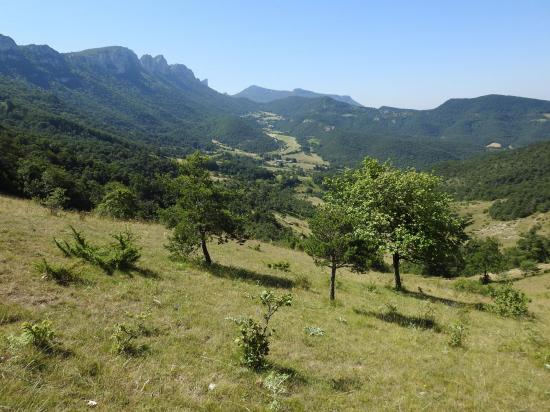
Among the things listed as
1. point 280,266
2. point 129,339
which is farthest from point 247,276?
point 129,339

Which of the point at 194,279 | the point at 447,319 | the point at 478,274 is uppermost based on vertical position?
the point at 194,279

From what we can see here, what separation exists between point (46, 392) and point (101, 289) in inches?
296

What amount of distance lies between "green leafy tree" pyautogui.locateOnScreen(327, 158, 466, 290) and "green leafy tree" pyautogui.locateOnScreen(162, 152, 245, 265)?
8.55 metres

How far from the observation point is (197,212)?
2212 centimetres

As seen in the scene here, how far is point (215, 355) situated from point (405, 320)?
39.0ft

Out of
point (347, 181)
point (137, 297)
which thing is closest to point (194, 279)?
point (137, 297)

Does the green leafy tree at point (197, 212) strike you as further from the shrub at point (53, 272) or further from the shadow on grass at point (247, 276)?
the shrub at point (53, 272)

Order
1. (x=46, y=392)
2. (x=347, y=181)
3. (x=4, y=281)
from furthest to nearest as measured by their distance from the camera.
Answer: (x=347, y=181) → (x=4, y=281) → (x=46, y=392)

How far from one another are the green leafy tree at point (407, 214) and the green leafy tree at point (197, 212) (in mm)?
8550

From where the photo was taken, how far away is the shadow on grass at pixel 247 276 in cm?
2117

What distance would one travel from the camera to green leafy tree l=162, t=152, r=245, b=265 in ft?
72.4

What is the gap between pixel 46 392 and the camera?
231 inches

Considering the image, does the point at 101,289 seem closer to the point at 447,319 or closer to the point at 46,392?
the point at 46,392

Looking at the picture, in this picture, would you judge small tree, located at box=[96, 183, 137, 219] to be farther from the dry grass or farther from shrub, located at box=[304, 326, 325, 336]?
the dry grass
